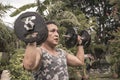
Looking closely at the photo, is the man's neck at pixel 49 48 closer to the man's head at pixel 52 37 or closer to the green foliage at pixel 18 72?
the man's head at pixel 52 37

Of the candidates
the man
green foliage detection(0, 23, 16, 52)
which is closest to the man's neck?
the man

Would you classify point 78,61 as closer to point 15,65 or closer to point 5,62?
point 15,65

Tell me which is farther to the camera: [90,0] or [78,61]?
[90,0]

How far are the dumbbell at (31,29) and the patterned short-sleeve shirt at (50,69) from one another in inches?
17.3

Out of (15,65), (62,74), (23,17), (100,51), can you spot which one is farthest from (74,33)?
(100,51)

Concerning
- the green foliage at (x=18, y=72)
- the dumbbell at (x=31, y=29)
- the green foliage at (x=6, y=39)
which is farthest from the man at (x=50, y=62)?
the green foliage at (x=6, y=39)

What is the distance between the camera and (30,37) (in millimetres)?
3316

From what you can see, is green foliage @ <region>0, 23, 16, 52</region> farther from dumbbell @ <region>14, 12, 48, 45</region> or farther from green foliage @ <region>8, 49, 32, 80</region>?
dumbbell @ <region>14, 12, 48, 45</region>

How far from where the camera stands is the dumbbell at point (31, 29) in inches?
132

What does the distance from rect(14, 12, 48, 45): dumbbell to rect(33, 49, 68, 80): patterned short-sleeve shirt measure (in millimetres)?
438

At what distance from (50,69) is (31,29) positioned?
602 mm

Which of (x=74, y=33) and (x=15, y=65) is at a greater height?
(x=74, y=33)

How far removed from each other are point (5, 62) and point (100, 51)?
11206mm

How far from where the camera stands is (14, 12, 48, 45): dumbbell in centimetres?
334
